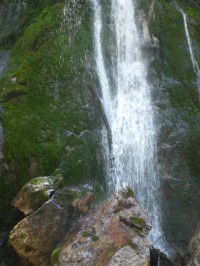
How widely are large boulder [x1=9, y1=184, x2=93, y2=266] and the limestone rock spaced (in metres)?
0.12

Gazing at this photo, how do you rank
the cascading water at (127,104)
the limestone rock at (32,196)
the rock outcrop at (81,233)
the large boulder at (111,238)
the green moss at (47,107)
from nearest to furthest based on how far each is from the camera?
the large boulder at (111,238) < the rock outcrop at (81,233) < the limestone rock at (32,196) < the green moss at (47,107) < the cascading water at (127,104)

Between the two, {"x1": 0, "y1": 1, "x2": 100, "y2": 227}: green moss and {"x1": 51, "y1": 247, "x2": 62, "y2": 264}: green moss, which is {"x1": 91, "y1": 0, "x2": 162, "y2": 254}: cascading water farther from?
{"x1": 51, "y1": 247, "x2": 62, "y2": 264}: green moss

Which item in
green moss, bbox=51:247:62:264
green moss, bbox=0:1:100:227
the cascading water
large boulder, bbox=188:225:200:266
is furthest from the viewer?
the cascading water

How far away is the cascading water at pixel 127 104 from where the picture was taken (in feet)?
35.1

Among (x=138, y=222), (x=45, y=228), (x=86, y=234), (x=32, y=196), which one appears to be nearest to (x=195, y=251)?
(x=138, y=222)

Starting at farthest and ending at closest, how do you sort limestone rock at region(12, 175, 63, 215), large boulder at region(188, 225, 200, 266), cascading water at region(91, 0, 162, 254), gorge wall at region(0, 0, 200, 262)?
cascading water at region(91, 0, 162, 254), gorge wall at region(0, 0, 200, 262), limestone rock at region(12, 175, 63, 215), large boulder at region(188, 225, 200, 266)

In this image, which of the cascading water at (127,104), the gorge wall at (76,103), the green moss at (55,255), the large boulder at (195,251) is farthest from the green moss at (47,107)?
the large boulder at (195,251)

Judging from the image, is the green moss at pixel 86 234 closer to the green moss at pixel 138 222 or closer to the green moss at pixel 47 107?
the green moss at pixel 138 222

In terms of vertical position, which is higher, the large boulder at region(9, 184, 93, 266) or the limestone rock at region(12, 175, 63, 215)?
the limestone rock at region(12, 175, 63, 215)

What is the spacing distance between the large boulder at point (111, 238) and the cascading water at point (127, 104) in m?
2.55

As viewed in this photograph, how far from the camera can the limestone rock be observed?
7.61 m

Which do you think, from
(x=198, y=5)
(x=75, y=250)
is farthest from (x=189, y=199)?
(x=198, y=5)

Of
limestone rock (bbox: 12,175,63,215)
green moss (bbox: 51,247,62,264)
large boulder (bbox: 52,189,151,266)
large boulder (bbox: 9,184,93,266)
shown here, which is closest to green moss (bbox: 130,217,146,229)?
large boulder (bbox: 52,189,151,266)

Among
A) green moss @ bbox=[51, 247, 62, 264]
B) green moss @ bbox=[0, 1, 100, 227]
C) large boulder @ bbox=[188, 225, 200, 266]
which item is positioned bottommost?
large boulder @ bbox=[188, 225, 200, 266]
